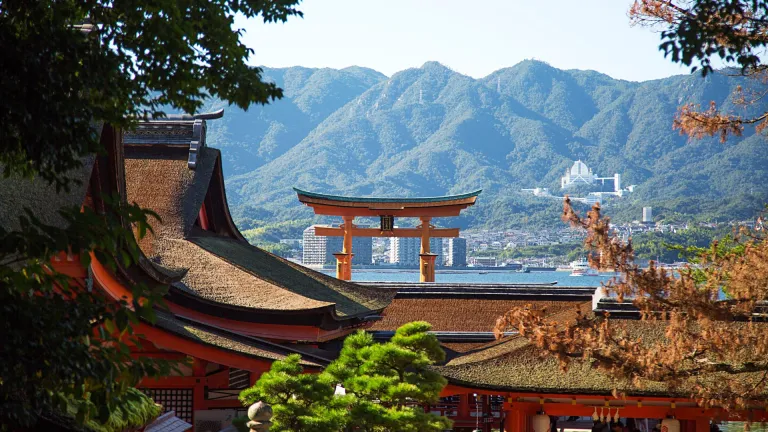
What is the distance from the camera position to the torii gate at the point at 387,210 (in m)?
24.2

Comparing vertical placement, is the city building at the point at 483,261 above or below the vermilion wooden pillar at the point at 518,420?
below

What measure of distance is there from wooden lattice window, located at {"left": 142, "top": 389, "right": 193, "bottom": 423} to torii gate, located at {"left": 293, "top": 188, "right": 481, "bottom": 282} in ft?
41.0

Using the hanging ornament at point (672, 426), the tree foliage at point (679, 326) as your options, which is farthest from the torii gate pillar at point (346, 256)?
the tree foliage at point (679, 326)

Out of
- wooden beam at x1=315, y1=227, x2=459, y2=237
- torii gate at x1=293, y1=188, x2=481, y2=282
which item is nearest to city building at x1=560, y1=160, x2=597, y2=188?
wooden beam at x1=315, y1=227, x2=459, y2=237

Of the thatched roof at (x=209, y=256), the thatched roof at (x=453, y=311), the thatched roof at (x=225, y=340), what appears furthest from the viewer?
the thatched roof at (x=453, y=311)

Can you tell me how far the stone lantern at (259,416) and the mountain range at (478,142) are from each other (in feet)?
355

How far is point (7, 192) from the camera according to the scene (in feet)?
22.1

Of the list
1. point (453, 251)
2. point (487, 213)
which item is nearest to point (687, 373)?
point (453, 251)

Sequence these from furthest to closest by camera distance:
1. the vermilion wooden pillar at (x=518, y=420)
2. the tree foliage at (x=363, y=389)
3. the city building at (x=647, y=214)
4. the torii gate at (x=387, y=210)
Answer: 1. the city building at (x=647, y=214)
2. the torii gate at (x=387, y=210)
3. the vermilion wooden pillar at (x=518, y=420)
4. the tree foliage at (x=363, y=389)

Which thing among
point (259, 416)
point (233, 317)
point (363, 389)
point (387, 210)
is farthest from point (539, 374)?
point (387, 210)

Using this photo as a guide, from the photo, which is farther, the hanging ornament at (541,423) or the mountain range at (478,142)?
the mountain range at (478,142)

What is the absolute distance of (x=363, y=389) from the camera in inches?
418

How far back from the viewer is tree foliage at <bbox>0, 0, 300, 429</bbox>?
4.17 meters

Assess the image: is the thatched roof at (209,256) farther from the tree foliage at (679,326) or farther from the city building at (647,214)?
the city building at (647,214)
